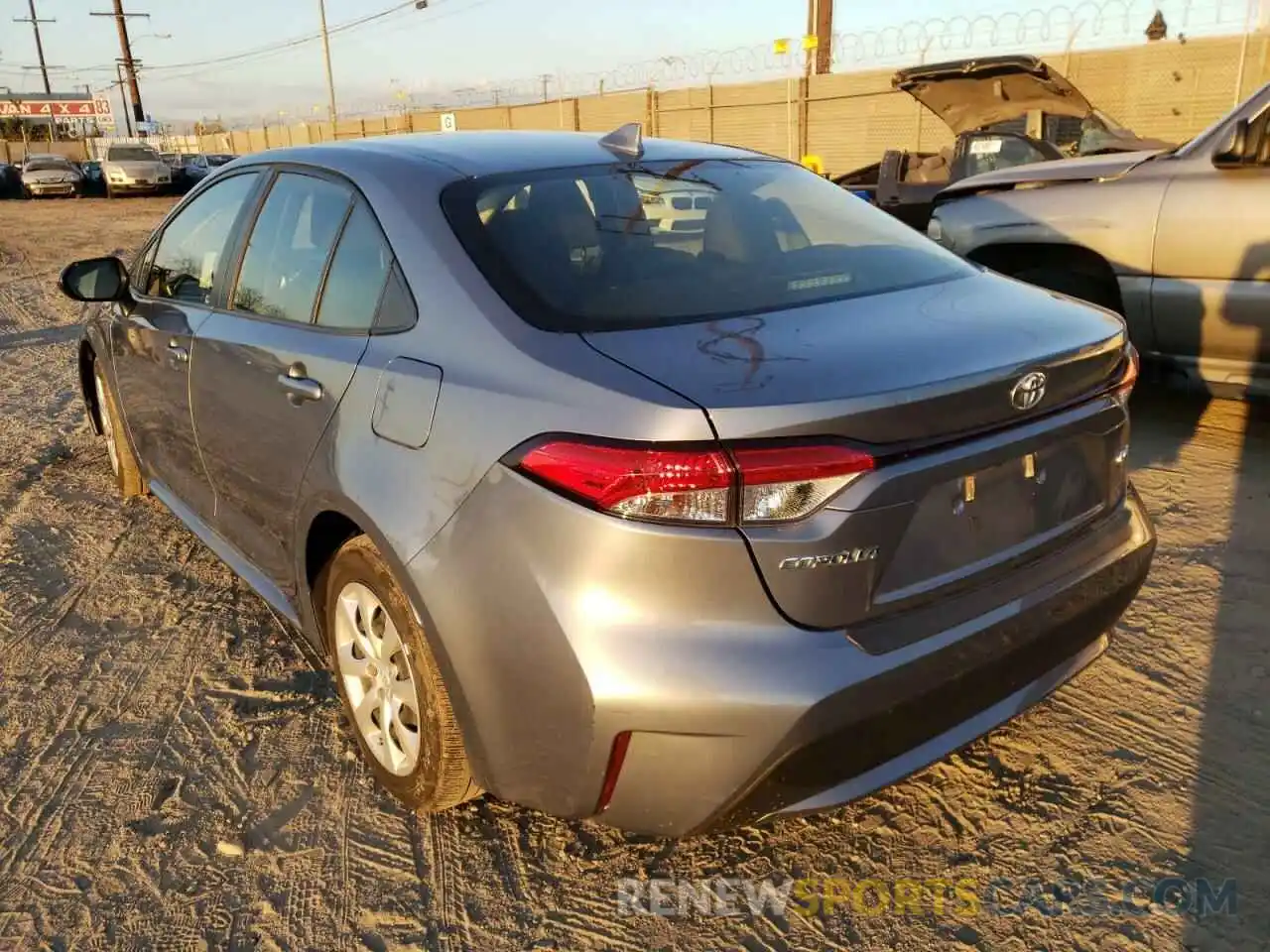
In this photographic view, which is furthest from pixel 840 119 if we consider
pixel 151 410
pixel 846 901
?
pixel 846 901

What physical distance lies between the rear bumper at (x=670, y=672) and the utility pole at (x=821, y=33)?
20.8 metres

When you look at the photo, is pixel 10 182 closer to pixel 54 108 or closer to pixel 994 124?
pixel 54 108

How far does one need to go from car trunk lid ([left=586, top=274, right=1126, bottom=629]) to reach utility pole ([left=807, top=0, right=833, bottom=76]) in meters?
20.3

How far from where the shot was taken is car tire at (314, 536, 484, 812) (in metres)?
2.29

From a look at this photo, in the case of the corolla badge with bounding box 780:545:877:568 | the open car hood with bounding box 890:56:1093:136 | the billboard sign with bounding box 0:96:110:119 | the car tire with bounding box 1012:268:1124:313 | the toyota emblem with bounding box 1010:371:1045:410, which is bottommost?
the car tire with bounding box 1012:268:1124:313

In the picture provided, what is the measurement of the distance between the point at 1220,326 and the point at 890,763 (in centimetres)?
375

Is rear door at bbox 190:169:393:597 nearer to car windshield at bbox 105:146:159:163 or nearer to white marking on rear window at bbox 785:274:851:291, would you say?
white marking on rear window at bbox 785:274:851:291

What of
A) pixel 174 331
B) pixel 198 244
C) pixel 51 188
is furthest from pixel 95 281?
pixel 51 188

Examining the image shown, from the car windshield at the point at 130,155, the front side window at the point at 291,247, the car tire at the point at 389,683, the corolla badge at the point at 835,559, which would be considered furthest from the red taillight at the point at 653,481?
the car windshield at the point at 130,155

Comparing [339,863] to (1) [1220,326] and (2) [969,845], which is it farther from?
(1) [1220,326]

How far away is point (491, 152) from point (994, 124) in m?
9.62

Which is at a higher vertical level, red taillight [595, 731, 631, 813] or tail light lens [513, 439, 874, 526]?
tail light lens [513, 439, 874, 526]

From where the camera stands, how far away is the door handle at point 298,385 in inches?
101

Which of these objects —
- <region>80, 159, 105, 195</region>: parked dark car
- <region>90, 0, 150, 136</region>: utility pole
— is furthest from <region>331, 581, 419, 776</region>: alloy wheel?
<region>90, 0, 150, 136</region>: utility pole
